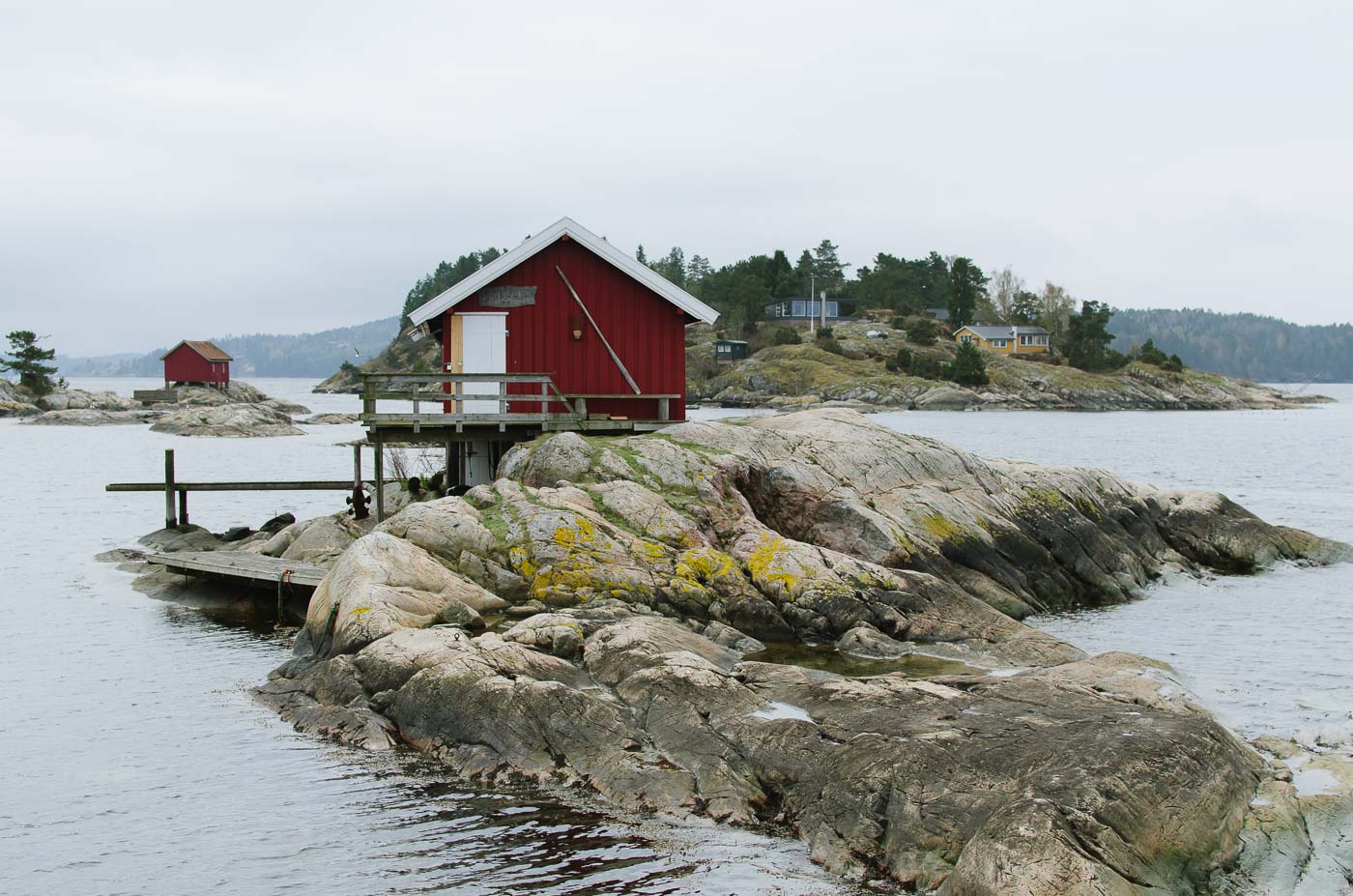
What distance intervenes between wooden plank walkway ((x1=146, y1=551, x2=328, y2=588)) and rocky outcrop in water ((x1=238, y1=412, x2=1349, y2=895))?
337cm

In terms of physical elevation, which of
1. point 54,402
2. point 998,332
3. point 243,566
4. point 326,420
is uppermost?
point 998,332

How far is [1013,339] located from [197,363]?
86.3 m

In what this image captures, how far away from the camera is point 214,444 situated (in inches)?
2739

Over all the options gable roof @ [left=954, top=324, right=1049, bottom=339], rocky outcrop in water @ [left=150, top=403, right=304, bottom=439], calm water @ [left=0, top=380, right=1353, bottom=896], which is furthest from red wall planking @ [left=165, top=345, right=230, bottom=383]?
gable roof @ [left=954, top=324, right=1049, bottom=339]

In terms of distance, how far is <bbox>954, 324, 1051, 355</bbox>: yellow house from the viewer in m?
127

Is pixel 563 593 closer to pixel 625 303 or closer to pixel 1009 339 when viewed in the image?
pixel 625 303

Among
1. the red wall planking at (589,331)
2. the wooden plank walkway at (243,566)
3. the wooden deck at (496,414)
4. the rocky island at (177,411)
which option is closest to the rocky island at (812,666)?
the wooden plank walkway at (243,566)

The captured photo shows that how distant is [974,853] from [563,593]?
7852mm

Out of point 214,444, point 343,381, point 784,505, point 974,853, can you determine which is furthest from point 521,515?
point 343,381

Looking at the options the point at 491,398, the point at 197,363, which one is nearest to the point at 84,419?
the point at 197,363

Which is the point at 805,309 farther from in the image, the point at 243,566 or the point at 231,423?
the point at 243,566

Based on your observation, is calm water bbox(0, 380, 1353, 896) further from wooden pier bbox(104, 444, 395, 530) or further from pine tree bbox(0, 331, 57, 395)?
pine tree bbox(0, 331, 57, 395)

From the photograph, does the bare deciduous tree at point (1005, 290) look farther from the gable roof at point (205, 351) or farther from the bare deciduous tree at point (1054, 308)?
the gable roof at point (205, 351)

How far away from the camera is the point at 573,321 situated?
24.7 metres
